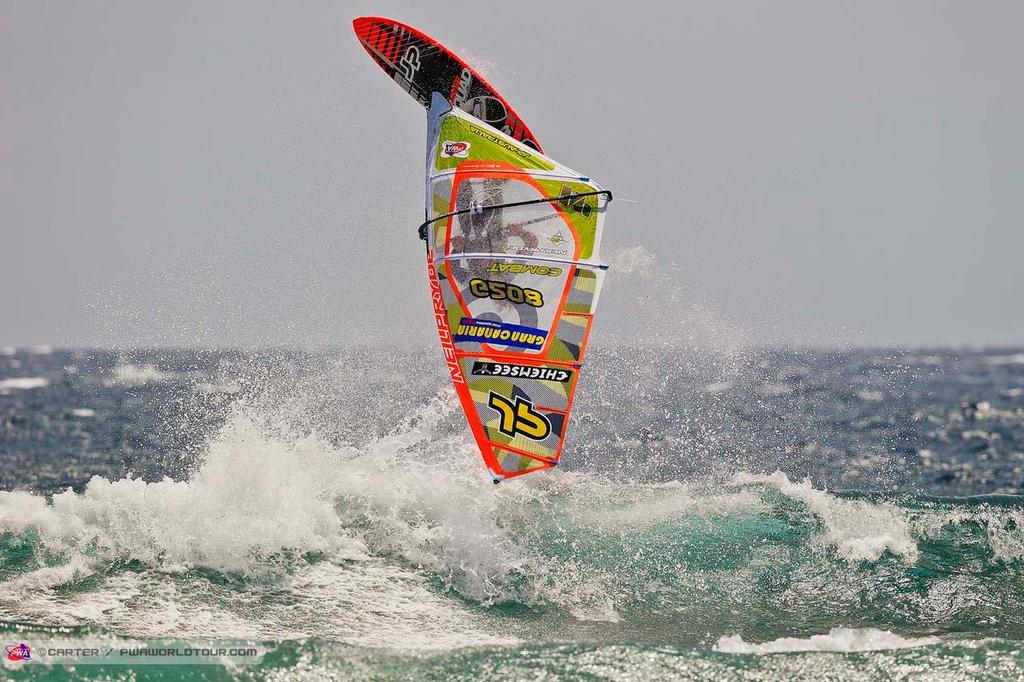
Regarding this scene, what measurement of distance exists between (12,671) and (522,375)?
14.8ft

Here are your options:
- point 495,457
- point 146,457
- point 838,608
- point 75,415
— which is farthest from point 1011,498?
point 75,415

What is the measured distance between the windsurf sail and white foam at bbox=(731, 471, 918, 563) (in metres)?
2.69

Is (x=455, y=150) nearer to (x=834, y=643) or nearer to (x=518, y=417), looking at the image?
(x=518, y=417)

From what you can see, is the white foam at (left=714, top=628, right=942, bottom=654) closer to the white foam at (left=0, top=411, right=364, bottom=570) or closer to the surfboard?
the white foam at (left=0, top=411, right=364, bottom=570)

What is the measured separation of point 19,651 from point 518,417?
421 cm

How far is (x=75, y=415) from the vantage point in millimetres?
28516

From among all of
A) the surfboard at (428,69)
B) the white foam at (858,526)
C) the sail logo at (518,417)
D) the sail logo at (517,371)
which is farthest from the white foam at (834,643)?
the surfboard at (428,69)

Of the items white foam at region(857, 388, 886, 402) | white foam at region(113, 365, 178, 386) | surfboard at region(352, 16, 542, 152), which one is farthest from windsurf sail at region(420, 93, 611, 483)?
white foam at region(113, 365, 178, 386)

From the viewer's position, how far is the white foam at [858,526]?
885cm

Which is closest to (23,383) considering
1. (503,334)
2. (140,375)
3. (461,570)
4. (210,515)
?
(140,375)

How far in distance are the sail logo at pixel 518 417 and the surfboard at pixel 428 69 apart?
115 inches

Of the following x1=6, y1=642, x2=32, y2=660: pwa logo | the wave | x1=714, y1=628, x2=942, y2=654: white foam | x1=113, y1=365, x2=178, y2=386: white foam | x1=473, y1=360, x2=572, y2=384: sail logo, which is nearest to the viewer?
x1=6, y1=642, x2=32, y2=660: pwa logo

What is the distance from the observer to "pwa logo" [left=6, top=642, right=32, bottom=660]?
6.59 metres

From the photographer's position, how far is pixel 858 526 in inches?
364
